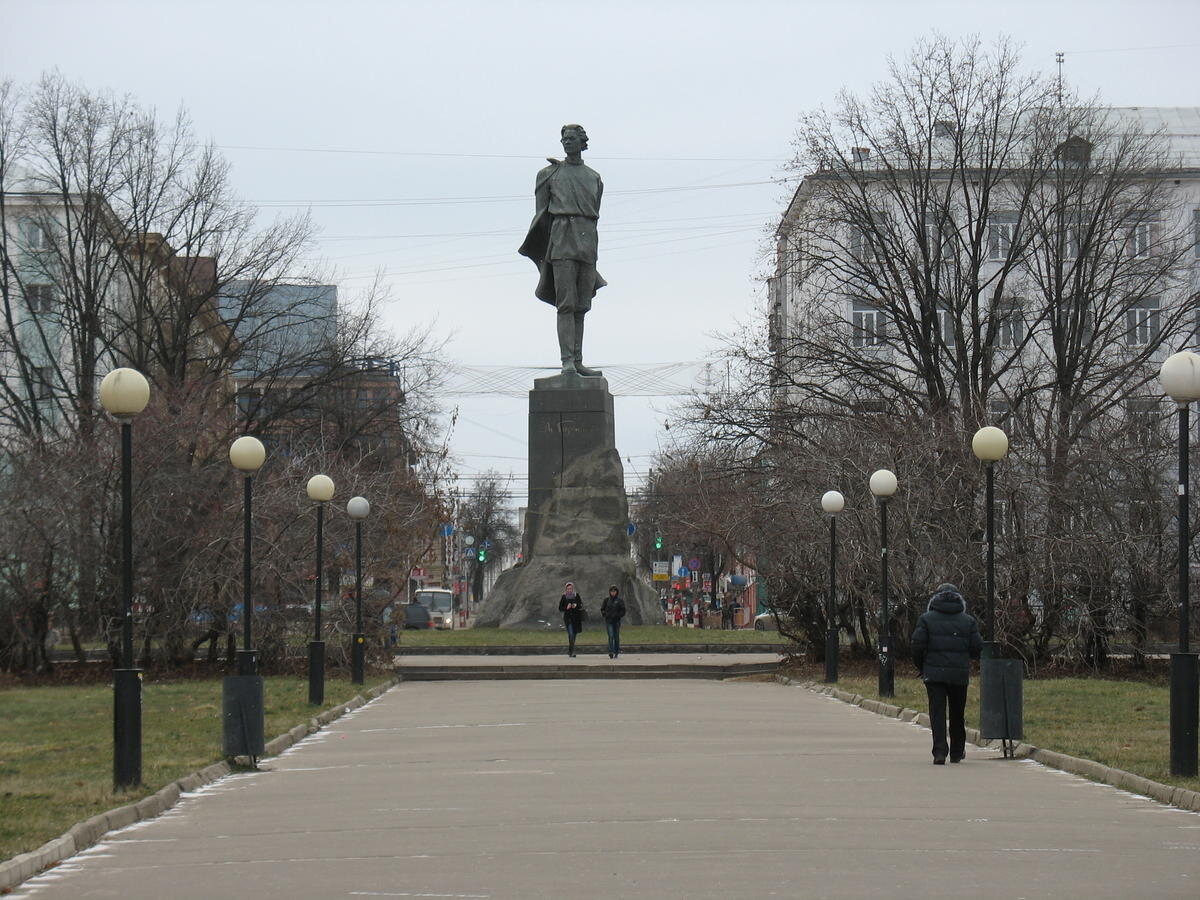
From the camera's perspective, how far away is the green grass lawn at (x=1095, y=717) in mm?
15202

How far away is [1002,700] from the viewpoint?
54.1 ft

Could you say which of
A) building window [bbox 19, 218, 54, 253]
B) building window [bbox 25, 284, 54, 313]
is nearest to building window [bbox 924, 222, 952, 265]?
building window [bbox 19, 218, 54, 253]

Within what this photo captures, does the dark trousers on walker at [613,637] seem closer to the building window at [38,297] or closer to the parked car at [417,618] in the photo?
the building window at [38,297]

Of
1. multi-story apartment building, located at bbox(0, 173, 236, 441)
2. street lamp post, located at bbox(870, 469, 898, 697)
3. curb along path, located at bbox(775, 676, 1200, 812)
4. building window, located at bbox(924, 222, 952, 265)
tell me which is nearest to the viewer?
curb along path, located at bbox(775, 676, 1200, 812)

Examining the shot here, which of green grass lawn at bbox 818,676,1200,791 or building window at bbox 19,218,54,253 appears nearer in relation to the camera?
green grass lawn at bbox 818,676,1200,791

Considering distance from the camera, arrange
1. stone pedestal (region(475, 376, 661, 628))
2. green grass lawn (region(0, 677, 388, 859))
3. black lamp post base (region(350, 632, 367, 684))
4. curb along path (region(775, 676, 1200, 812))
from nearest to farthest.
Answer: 1. green grass lawn (region(0, 677, 388, 859))
2. curb along path (region(775, 676, 1200, 812))
3. black lamp post base (region(350, 632, 367, 684))
4. stone pedestal (region(475, 376, 661, 628))

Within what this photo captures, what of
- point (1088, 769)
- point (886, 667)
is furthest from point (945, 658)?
point (886, 667)

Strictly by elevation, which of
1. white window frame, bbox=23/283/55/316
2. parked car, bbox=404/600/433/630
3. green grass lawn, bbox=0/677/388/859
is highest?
white window frame, bbox=23/283/55/316

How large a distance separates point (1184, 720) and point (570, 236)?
26644mm

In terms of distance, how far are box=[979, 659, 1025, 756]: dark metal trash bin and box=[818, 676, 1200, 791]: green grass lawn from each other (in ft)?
1.23

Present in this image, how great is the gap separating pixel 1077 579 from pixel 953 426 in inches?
159

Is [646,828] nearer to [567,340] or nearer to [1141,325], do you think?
[567,340]

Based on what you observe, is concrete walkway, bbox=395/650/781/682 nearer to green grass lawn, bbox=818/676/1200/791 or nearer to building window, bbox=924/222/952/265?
green grass lawn, bbox=818/676/1200/791

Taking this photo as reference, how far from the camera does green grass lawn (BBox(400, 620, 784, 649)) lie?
120 ft
